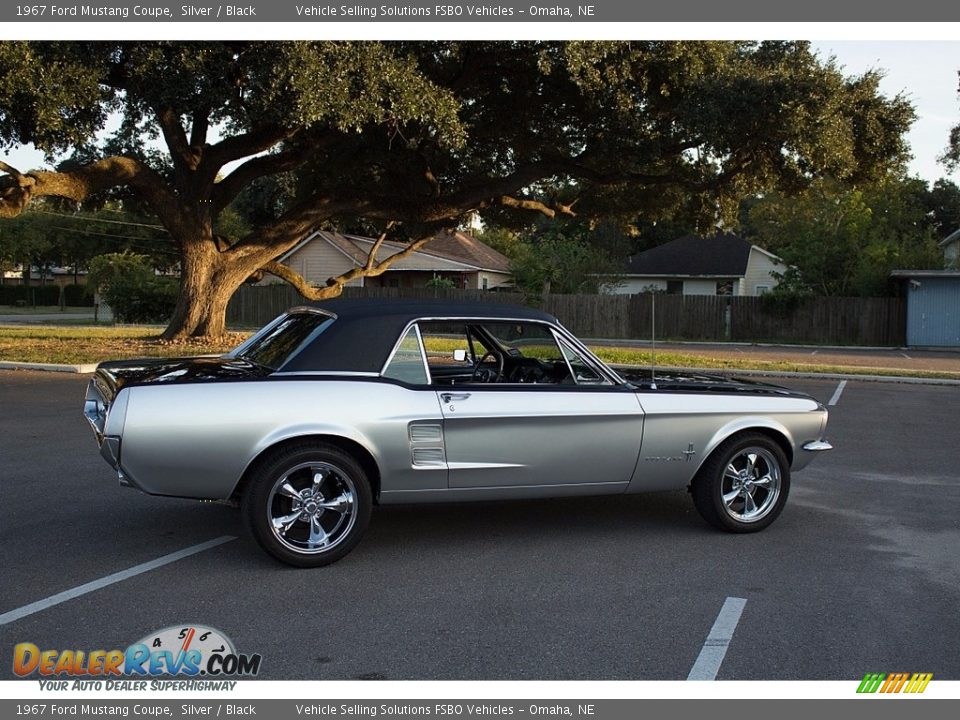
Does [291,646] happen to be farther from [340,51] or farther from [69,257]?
[69,257]

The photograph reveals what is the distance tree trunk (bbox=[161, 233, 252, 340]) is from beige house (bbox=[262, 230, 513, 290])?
22.0 m

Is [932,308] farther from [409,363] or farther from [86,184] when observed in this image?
[409,363]

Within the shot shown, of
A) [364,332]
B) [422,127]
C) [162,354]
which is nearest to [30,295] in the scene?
[162,354]

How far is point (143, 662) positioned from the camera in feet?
13.5

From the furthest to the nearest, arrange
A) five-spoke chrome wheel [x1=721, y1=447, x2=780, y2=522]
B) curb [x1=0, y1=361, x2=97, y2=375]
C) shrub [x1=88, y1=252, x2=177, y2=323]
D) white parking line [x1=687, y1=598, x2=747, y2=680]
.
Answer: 1. shrub [x1=88, y1=252, x2=177, y2=323]
2. curb [x1=0, y1=361, x2=97, y2=375]
3. five-spoke chrome wheel [x1=721, y1=447, x2=780, y2=522]
4. white parking line [x1=687, y1=598, x2=747, y2=680]

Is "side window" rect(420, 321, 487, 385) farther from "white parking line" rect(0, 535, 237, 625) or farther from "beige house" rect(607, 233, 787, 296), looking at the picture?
"beige house" rect(607, 233, 787, 296)

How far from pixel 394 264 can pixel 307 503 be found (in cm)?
4148

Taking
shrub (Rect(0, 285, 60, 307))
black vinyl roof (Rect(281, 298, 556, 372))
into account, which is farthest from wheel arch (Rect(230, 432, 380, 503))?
shrub (Rect(0, 285, 60, 307))

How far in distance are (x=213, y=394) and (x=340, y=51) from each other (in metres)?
11.8

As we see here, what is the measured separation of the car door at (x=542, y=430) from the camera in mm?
5719

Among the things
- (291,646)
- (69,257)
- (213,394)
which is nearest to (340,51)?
(213,394)

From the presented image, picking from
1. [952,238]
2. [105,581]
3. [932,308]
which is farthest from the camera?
[952,238]

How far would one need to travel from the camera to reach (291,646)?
4.30 meters

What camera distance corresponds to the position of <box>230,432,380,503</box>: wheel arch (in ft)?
17.5
